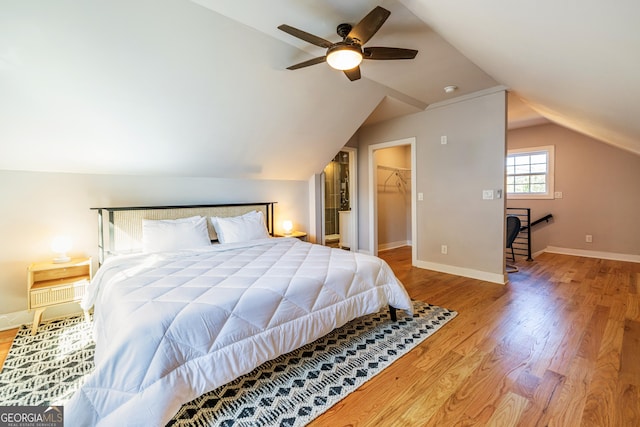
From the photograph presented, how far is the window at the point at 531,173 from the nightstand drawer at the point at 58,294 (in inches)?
283

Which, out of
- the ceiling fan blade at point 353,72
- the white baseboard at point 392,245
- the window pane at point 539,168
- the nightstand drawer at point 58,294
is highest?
the ceiling fan blade at point 353,72

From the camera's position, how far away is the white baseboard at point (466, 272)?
3.53 meters

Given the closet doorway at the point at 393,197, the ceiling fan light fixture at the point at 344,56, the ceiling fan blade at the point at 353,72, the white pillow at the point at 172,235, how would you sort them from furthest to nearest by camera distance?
the closet doorway at the point at 393,197 → the white pillow at the point at 172,235 → the ceiling fan blade at the point at 353,72 → the ceiling fan light fixture at the point at 344,56

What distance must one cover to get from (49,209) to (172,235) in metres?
1.09

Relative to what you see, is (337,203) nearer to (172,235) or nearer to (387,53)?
(172,235)

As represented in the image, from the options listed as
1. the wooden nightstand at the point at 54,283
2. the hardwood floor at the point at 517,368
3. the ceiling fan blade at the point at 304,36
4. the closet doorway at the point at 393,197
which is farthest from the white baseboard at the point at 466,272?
the wooden nightstand at the point at 54,283

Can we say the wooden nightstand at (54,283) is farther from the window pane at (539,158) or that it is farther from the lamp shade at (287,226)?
the window pane at (539,158)

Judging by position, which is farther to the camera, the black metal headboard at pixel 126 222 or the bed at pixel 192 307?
the black metal headboard at pixel 126 222

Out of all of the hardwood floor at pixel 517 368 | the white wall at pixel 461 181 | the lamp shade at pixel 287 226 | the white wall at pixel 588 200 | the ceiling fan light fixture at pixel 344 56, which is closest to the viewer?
the hardwood floor at pixel 517 368

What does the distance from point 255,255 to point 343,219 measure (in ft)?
11.7

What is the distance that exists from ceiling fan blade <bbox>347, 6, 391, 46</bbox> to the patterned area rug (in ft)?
7.29

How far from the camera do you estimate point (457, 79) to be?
323 centimetres

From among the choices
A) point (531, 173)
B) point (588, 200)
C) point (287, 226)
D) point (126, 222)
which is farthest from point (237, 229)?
point (588, 200)

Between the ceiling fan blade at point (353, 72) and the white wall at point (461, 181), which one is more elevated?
the ceiling fan blade at point (353, 72)
